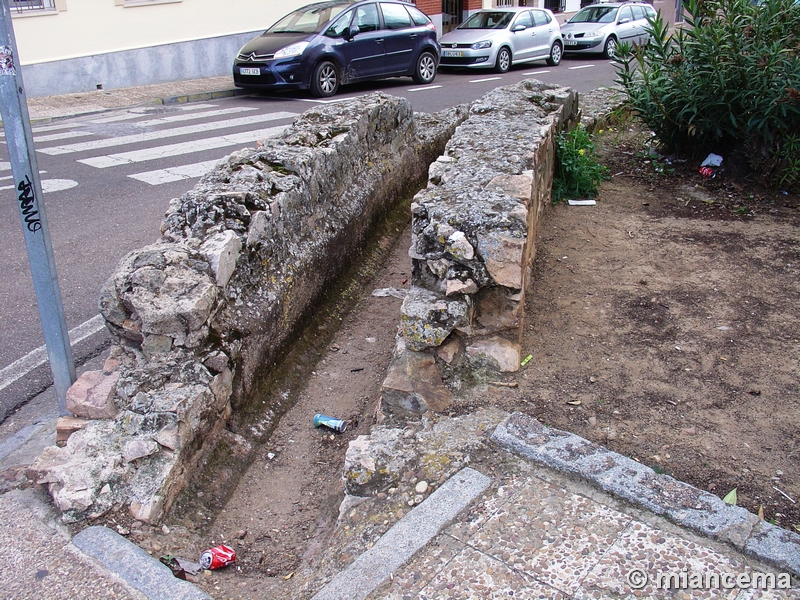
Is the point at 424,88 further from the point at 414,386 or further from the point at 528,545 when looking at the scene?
the point at 528,545

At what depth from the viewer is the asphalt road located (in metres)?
4.61

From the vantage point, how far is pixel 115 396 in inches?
122

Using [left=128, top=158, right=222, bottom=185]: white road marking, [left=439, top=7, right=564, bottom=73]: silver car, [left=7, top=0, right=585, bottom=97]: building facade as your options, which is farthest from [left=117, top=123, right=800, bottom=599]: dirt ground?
[left=439, top=7, right=564, bottom=73]: silver car

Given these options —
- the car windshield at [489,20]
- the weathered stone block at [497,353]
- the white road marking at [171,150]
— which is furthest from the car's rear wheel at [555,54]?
the weathered stone block at [497,353]

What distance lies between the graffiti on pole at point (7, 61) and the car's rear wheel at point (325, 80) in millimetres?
10683

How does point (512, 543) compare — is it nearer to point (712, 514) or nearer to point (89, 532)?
point (712, 514)

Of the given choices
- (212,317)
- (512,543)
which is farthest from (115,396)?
(512,543)

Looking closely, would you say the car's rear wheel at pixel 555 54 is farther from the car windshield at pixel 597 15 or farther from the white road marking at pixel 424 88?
the white road marking at pixel 424 88

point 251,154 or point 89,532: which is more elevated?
point 251,154

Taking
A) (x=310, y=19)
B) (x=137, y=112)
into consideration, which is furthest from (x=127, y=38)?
(x=310, y=19)

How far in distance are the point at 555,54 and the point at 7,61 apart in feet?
59.8

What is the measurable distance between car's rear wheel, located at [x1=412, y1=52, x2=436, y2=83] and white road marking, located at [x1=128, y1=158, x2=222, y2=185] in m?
8.14

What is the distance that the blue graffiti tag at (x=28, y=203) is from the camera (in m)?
2.98

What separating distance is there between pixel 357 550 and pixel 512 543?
556 millimetres
